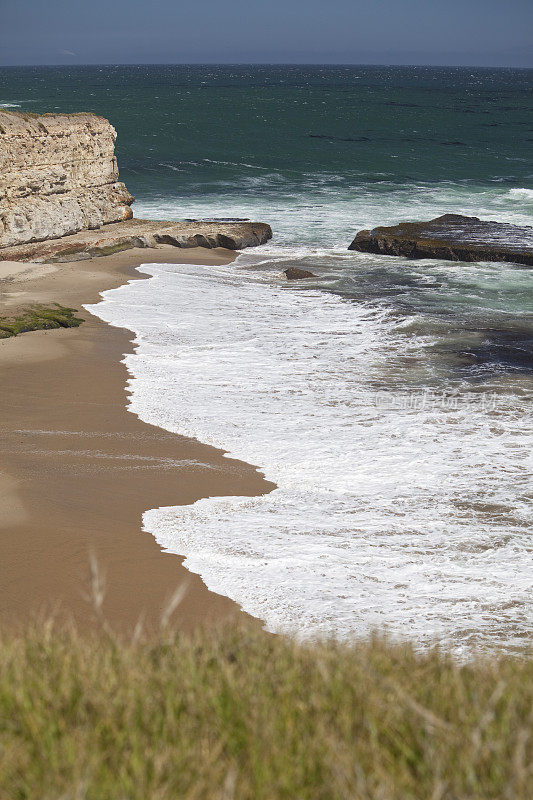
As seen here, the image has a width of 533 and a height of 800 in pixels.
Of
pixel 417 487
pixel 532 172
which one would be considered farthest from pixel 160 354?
pixel 532 172

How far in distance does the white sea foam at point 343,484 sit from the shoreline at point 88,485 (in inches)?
14.2

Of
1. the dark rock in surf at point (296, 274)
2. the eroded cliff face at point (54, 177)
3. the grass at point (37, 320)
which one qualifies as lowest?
the grass at point (37, 320)

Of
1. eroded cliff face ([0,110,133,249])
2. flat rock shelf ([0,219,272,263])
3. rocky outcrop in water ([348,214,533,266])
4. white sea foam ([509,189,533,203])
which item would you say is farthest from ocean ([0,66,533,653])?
eroded cliff face ([0,110,133,249])

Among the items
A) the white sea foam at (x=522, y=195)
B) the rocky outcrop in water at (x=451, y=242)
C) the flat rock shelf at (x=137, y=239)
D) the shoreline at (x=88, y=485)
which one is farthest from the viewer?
the white sea foam at (x=522, y=195)

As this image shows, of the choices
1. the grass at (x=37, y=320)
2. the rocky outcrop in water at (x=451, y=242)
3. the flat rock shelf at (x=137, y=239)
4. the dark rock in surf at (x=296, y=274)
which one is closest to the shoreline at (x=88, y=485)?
the grass at (x=37, y=320)

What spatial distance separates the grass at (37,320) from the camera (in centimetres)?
1830

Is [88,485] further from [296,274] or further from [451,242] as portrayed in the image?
[451,242]

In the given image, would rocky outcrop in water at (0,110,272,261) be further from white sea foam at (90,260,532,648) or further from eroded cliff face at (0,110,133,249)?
white sea foam at (90,260,532,648)

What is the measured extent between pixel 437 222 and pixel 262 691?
2973cm

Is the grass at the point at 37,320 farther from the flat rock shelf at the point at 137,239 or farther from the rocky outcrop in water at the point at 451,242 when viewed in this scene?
the rocky outcrop in water at the point at 451,242

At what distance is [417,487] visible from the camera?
10.9m

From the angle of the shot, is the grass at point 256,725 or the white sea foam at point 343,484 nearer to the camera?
the grass at point 256,725

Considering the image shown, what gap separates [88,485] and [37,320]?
903cm

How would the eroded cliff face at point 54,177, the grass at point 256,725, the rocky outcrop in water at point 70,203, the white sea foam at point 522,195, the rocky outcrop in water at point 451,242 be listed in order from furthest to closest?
1. the white sea foam at point 522,195
2. the rocky outcrop in water at point 451,242
3. the rocky outcrop in water at point 70,203
4. the eroded cliff face at point 54,177
5. the grass at point 256,725
